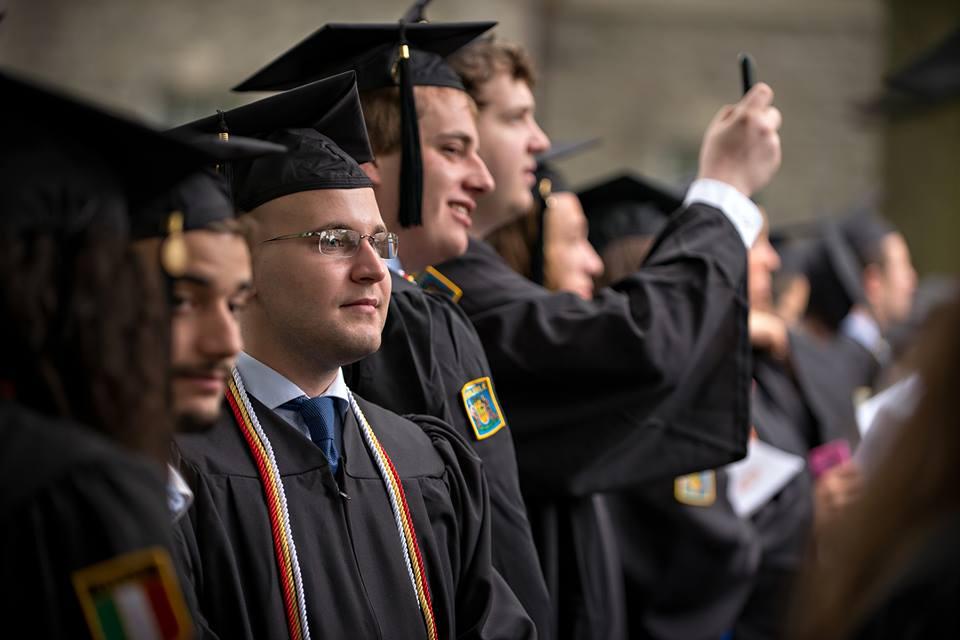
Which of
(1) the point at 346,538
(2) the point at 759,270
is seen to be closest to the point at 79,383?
(1) the point at 346,538

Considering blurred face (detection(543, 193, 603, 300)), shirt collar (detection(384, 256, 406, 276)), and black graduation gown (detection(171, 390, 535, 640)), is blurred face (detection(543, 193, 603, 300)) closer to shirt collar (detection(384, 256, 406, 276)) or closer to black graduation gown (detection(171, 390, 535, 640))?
shirt collar (detection(384, 256, 406, 276))

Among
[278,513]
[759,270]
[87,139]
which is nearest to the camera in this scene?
[87,139]

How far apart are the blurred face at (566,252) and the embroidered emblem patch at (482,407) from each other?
1.28 meters

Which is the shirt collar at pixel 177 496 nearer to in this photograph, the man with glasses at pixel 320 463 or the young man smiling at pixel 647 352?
the man with glasses at pixel 320 463

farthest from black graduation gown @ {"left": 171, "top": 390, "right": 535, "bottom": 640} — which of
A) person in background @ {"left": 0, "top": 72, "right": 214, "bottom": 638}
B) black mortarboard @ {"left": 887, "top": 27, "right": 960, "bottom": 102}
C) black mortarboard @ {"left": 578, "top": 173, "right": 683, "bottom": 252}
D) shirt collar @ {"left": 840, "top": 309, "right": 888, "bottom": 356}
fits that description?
shirt collar @ {"left": 840, "top": 309, "right": 888, "bottom": 356}

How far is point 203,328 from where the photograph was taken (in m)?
1.60

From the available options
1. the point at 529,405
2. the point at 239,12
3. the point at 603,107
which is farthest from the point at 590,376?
the point at 603,107

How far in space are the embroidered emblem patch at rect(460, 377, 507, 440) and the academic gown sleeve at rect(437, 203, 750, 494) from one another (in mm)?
283

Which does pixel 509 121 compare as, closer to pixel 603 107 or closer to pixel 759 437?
pixel 759 437

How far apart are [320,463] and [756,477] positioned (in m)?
2.88

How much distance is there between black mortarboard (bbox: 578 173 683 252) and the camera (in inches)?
192

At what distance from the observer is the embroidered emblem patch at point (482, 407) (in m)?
2.81

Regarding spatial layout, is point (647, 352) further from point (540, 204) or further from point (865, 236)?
point (865, 236)

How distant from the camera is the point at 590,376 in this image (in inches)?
123
